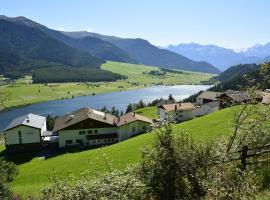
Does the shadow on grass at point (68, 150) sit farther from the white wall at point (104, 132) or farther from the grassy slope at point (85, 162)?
the grassy slope at point (85, 162)

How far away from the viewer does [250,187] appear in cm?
1491

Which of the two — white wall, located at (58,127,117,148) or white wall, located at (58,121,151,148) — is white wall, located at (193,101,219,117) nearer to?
white wall, located at (58,121,151,148)

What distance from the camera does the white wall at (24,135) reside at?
89.1m

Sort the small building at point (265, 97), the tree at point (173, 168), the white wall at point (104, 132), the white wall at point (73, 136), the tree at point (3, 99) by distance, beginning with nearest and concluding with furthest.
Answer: the tree at point (173, 168)
the small building at point (265, 97)
the tree at point (3, 99)
the white wall at point (73, 136)
the white wall at point (104, 132)

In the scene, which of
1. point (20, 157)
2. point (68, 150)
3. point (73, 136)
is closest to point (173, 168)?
point (68, 150)

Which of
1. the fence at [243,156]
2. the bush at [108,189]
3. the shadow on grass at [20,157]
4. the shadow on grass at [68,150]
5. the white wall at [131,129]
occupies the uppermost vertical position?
the fence at [243,156]

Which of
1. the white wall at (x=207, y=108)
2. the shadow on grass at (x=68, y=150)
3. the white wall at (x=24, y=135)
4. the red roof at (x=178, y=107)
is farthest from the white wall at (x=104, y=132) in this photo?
the white wall at (x=207, y=108)

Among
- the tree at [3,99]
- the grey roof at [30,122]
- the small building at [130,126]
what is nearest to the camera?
the tree at [3,99]

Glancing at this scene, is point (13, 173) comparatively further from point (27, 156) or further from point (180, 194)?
point (180, 194)

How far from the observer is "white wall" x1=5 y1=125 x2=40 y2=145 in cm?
8906

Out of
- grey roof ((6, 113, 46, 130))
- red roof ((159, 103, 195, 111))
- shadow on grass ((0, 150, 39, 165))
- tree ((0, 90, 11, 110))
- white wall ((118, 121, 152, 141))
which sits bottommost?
shadow on grass ((0, 150, 39, 165))

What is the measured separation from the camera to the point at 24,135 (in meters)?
90.4

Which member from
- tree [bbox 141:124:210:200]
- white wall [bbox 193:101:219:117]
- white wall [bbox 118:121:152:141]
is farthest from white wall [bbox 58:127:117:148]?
tree [bbox 141:124:210:200]

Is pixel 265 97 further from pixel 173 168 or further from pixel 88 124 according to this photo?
pixel 173 168
